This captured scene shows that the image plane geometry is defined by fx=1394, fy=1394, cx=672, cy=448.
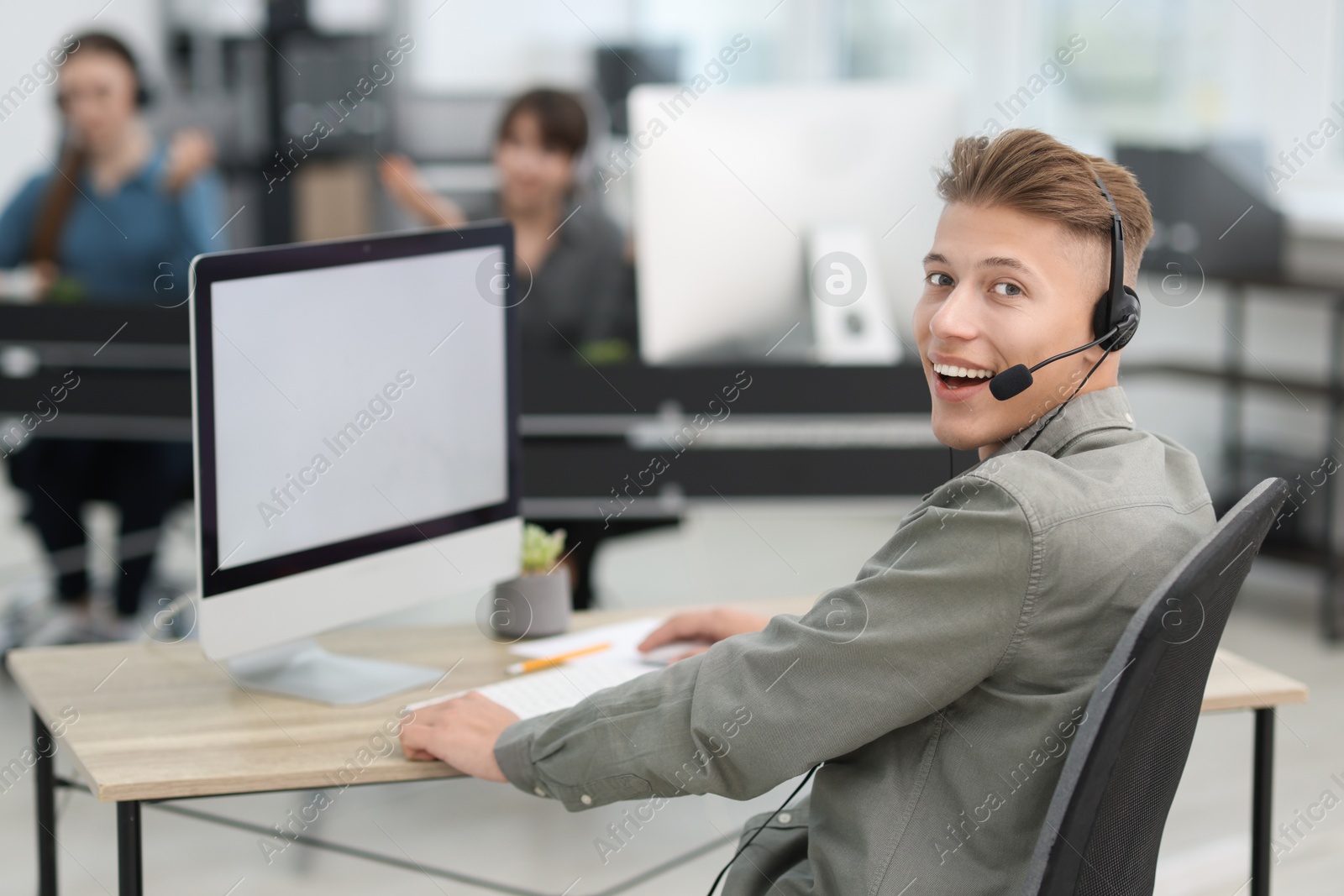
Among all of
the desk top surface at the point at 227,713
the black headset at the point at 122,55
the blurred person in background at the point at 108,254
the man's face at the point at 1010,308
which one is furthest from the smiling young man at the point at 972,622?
the black headset at the point at 122,55

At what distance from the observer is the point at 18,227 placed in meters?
3.63

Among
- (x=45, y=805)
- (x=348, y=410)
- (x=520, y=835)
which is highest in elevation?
(x=348, y=410)

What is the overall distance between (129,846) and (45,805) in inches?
15.0

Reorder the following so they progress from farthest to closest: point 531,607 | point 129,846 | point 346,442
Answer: point 531,607
point 346,442
point 129,846

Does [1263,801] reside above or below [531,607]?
below

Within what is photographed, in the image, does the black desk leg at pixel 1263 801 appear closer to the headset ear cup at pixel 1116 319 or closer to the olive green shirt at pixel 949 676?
the olive green shirt at pixel 949 676

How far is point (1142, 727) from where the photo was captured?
1062 millimetres

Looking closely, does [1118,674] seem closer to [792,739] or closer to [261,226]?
[792,739]

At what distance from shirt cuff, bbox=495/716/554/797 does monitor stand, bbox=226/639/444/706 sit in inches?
10.5

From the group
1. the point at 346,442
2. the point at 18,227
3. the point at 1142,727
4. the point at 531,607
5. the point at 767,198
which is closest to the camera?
the point at 1142,727

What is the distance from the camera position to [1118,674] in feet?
3.35

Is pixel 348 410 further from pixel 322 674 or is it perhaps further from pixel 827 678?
pixel 827 678

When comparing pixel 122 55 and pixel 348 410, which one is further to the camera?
pixel 122 55

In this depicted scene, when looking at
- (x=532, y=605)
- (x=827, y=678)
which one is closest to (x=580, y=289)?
(x=532, y=605)
